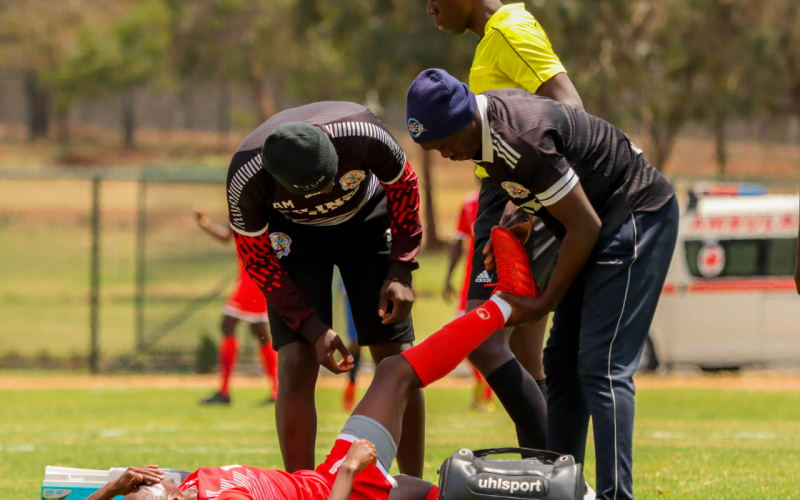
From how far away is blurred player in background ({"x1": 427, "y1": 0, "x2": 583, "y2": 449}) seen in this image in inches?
177

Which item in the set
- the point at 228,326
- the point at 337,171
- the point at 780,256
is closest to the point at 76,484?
the point at 337,171

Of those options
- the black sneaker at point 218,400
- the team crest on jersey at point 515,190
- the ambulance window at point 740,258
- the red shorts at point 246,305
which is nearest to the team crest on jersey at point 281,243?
the team crest on jersey at point 515,190

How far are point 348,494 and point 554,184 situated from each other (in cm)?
141

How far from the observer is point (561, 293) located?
395 centimetres

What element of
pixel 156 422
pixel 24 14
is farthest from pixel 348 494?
pixel 24 14

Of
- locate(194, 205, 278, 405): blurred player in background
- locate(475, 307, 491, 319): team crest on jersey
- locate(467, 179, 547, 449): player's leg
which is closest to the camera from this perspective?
locate(475, 307, 491, 319): team crest on jersey

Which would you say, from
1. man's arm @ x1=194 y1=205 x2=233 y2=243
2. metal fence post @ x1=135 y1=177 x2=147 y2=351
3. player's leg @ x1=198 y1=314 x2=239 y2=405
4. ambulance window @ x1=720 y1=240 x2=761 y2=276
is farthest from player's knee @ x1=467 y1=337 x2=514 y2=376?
metal fence post @ x1=135 y1=177 x2=147 y2=351

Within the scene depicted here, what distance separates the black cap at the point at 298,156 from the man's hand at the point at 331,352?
72cm

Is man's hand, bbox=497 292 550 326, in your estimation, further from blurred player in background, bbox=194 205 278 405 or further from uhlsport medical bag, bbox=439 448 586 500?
blurred player in background, bbox=194 205 278 405

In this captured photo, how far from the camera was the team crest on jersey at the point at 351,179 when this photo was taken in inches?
170

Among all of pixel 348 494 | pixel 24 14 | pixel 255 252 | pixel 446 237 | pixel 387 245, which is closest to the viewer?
pixel 348 494

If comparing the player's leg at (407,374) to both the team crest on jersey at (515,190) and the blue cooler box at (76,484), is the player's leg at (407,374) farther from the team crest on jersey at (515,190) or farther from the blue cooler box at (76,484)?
the blue cooler box at (76,484)

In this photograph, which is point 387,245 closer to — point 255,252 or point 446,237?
point 255,252

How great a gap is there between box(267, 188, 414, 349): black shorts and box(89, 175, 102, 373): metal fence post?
10068mm
